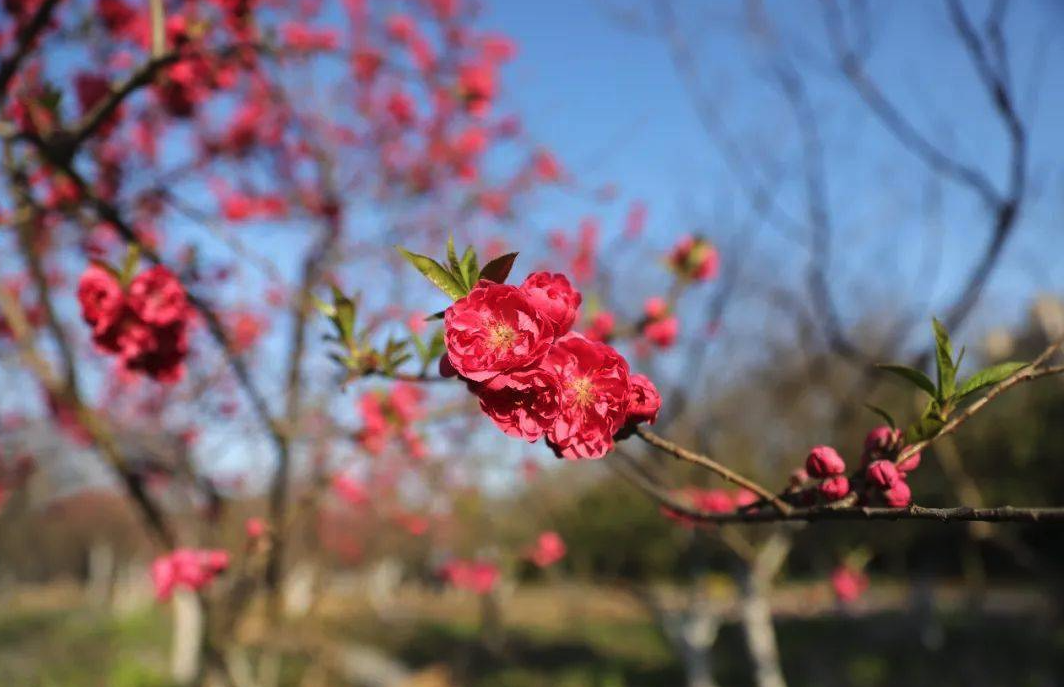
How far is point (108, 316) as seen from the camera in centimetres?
137

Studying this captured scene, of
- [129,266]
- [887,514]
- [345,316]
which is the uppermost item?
[129,266]

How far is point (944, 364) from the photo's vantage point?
35.6 inches

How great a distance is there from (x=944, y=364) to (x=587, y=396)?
0.49m

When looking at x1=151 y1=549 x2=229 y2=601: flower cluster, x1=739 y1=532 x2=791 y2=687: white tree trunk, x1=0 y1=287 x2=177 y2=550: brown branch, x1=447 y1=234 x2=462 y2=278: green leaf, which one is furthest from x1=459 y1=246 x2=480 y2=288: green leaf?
x1=739 y1=532 x2=791 y2=687: white tree trunk

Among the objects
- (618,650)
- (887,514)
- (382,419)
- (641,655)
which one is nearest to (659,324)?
(382,419)

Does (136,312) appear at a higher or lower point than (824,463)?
higher

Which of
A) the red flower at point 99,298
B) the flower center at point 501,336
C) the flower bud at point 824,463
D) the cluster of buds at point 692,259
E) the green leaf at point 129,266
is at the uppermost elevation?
the cluster of buds at point 692,259

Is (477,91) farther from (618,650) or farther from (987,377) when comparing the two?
(618,650)

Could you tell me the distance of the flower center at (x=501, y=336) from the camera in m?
0.79

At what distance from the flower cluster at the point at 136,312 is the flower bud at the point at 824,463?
4.10ft

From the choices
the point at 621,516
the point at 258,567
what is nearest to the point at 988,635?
the point at 621,516

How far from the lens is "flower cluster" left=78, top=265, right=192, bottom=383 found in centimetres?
135

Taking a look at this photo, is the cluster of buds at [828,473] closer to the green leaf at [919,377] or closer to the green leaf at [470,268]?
the green leaf at [919,377]

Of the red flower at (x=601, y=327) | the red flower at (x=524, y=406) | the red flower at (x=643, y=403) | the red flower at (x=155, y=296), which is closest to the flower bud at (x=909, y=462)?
the red flower at (x=643, y=403)
